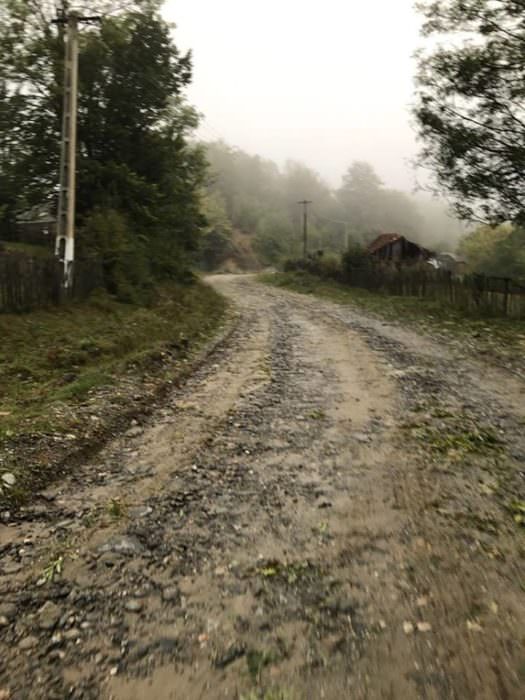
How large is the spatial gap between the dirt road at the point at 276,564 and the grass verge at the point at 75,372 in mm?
426

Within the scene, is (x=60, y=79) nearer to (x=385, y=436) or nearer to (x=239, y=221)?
(x=385, y=436)

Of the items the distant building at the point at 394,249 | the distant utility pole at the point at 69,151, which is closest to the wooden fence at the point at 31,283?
the distant utility pole at the point at 69,151

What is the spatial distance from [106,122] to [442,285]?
15900mm

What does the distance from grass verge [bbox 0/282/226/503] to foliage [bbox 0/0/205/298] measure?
7.05 meters

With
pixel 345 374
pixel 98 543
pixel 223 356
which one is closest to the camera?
pixel 98 543

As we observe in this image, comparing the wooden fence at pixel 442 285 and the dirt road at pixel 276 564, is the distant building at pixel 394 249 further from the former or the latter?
the dirt road at pixel 276 564

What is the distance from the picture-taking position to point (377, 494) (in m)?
4.25

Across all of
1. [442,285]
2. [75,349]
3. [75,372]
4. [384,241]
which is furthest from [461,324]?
[384,241]

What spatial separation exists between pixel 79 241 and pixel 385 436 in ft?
44.6

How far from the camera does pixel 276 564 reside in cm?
333

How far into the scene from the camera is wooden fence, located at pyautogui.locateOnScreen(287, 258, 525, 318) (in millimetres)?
16703

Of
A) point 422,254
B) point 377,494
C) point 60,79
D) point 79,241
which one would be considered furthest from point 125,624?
point 422,254

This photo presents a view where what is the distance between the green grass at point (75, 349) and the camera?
20.5 ft

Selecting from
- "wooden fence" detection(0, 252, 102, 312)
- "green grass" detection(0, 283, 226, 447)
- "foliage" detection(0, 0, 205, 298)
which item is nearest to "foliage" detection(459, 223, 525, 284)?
"foliage" detection(0, 0, 205, 298)
